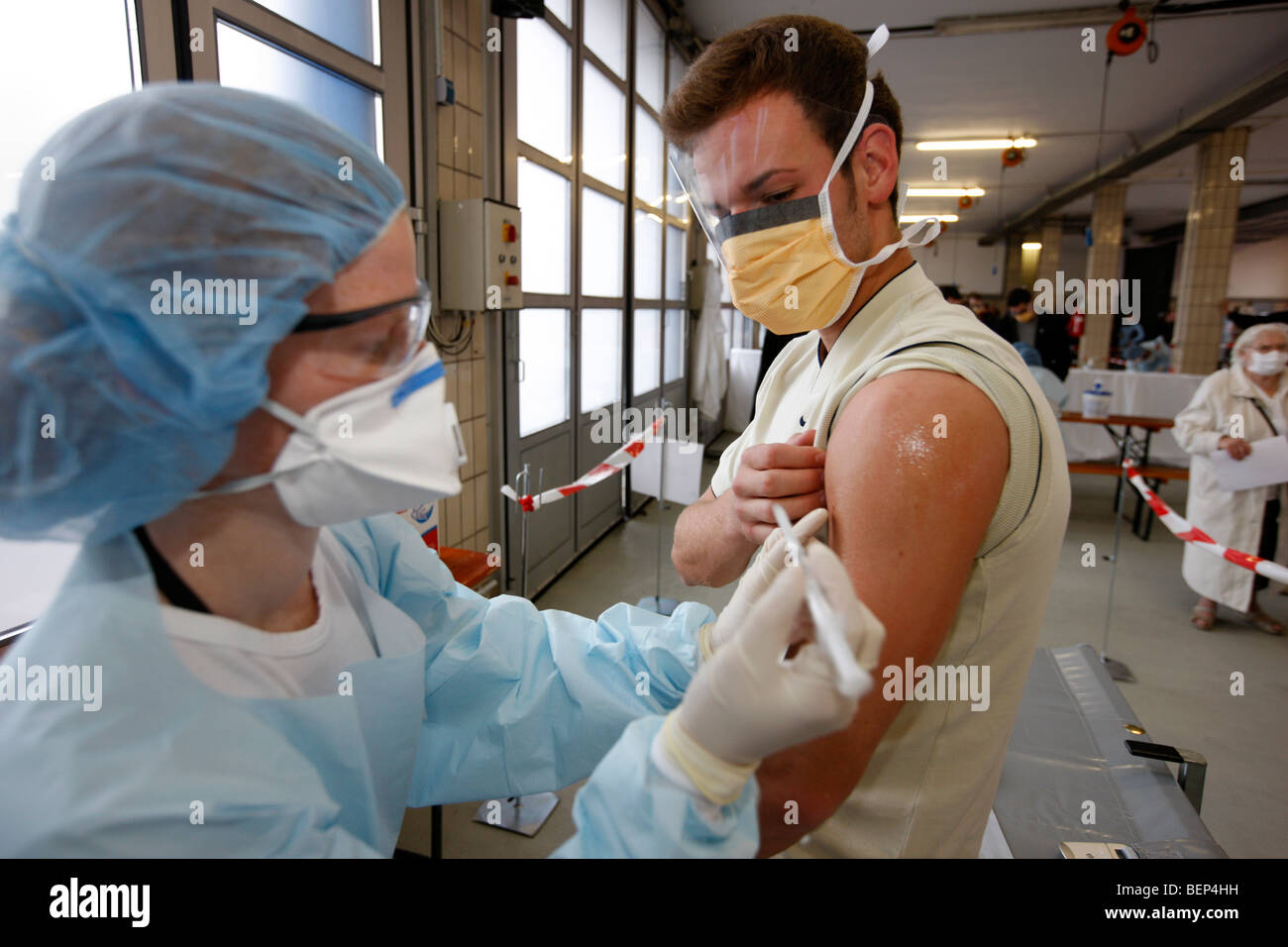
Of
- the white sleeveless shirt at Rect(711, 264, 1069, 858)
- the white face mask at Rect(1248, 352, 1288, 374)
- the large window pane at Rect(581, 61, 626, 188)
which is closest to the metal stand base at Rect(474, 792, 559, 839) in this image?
the white sleeveless shirt at Rect(711, 264, 1069, 858)

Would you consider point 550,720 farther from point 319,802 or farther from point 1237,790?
point 1237,790

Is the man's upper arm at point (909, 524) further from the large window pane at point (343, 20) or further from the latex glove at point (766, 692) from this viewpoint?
the large window pane at point (343, 20)

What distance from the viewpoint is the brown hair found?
3.20ft

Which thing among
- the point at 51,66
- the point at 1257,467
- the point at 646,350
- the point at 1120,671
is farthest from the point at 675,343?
the point at 51,66

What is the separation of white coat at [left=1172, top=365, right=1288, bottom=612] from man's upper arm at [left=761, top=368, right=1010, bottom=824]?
395 cm

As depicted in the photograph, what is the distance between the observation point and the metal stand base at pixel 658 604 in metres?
3.71

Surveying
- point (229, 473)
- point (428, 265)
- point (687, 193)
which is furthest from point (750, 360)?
point (229, 473)

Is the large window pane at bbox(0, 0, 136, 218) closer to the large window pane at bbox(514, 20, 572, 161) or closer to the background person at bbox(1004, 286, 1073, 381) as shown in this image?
the large window pane at bbox(514, 20, 572, 161)

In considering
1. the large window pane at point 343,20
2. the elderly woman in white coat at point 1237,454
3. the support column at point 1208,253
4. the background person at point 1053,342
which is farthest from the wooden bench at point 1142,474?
the large window pane at point 343,20

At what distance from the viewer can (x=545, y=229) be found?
395 centimetres

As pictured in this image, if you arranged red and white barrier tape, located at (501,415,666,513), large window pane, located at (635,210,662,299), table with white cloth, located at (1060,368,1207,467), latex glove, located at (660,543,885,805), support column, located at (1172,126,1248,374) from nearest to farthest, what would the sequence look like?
latex glove, located at (660,543,885,805) → red and white barrier tape, located at (501,415,666,513) → large window pane, located at (635,210,662,299) → table with white cloth, located at (1060,368,1207,467) → support column, located at (1172,126,1248,374)

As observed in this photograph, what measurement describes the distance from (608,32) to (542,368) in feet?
7.78
